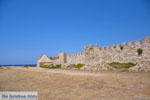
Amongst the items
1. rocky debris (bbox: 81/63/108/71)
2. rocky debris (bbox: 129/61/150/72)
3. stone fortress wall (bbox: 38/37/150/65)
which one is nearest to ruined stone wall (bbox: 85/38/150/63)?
stone fortress wall (bbox: 38/37/150/65)

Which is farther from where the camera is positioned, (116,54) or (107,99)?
(116,54)

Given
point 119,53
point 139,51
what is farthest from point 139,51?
point 119,53

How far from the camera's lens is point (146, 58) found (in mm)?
13156

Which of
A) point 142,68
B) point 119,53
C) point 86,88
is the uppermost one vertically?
point 119,53

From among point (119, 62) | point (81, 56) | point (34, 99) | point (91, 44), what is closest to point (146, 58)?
point (119, 62)

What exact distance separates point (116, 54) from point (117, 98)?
12.6 meters

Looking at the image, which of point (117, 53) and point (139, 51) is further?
point (117, 53)

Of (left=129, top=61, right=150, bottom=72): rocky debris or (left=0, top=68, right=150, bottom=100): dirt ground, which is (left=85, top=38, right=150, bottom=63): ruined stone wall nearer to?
(left=129, top=61, right=150, bottom=72): rocky debris

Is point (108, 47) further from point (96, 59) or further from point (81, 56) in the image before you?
point (81, 56)

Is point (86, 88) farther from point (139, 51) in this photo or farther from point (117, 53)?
point (117, 53)

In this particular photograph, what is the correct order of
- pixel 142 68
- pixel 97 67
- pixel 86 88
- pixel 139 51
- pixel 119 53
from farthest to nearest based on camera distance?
pixel 119 53, pixel 139 51, pixel 97 67, pixel 142 68, pixel 86 88

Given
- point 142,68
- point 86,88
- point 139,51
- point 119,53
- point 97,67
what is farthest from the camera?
point 119,53

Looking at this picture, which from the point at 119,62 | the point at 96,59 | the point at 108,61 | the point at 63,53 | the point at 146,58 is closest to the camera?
the point at 146,58

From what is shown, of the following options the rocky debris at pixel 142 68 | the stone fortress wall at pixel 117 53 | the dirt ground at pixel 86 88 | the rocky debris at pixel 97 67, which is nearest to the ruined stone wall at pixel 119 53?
the stone fortress wall at pixel 117 53
